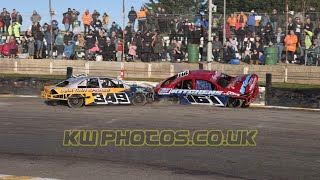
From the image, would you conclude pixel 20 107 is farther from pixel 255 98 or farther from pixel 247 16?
pixel 247 16

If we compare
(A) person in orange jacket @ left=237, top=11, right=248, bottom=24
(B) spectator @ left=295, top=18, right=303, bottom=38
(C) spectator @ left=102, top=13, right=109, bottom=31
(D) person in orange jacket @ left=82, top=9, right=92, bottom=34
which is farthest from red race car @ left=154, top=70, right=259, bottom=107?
(D) person in orange jacket @ left=82, top=9, right=92, bottom=34

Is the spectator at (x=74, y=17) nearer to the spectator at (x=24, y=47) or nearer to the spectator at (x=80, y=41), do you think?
the spectator at (x=80, y=41)

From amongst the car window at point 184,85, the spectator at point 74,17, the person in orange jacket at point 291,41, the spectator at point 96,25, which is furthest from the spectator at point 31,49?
the person in orange jacket at point 291,41

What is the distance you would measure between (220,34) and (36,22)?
965cm

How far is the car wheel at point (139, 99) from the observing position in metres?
17.2

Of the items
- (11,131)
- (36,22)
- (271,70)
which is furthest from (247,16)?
(11,131)

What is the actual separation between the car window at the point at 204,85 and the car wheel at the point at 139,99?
185cm

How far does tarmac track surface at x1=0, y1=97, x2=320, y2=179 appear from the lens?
8016 millimetres

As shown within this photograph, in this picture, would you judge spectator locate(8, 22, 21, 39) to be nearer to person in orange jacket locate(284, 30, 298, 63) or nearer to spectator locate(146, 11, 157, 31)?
spectator locate(146, 11, 157, 31)

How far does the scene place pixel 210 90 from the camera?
55.3 feet

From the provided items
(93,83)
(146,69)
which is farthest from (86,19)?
(93,83)

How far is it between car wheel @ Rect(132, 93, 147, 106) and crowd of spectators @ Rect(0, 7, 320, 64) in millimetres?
7870

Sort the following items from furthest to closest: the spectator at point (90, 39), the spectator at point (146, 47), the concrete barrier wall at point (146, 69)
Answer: the spectator at point (90, 39)
the spectator at point (146, 47)
the concrete barrier wall at point (146, 69)

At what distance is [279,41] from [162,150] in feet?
51.6
